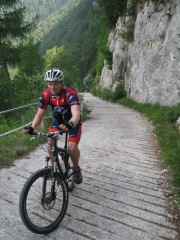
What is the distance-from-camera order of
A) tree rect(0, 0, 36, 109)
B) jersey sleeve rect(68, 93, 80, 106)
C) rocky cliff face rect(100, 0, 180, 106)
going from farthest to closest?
tree rect(0, 0, 36, 109), rocky cliff face rect(100, 0, 180, 106), jersey sleeve rect(68, 93, 80, 106)

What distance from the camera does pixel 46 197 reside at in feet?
14.3

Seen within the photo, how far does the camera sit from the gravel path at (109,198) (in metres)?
4.30

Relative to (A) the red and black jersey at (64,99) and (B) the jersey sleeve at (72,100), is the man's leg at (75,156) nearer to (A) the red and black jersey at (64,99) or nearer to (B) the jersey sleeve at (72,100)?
(A) the red and black jersey at (64,99)

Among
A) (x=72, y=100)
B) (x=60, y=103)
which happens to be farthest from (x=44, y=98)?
(x=72, y=100)

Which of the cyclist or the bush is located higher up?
the cyclist

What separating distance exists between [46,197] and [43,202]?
0.10 metres

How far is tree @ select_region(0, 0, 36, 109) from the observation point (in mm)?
18237

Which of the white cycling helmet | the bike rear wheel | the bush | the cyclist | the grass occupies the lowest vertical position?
the bush

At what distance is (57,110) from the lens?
16.5 feet

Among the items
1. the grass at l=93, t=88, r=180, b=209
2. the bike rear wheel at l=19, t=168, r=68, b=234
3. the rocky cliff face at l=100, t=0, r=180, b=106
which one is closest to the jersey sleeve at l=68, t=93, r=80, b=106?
the bike rear wheel at l=19, t=168, r=68, b=234

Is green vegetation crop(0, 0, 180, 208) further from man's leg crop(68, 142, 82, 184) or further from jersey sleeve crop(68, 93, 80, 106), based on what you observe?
jersey sleeve crop(68, 93, 80, 106)

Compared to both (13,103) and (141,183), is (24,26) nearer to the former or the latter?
(13,103)

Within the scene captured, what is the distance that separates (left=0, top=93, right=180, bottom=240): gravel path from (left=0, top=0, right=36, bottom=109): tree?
10.9m

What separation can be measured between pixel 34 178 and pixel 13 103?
13.7 metres
